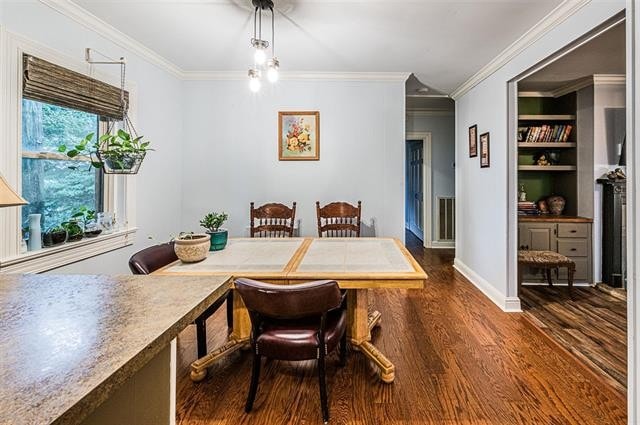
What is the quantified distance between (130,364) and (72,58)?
8.58 ft

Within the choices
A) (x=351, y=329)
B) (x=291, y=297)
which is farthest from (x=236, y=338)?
(x=291, y=297)

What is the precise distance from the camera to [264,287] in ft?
5.07

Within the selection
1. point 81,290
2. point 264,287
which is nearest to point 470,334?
point 264,287

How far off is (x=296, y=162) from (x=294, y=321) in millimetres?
2459

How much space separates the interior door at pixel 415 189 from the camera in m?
6.74

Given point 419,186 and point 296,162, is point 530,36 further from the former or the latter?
point 419,186

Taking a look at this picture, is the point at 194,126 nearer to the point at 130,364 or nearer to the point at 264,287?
the point at 264,287

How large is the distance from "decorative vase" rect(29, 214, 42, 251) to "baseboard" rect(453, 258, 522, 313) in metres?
3.69

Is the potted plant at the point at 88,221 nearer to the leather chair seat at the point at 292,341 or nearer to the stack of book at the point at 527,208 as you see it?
the leather chair seat at the point at 292,341

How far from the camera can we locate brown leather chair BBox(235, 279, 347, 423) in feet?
5.06

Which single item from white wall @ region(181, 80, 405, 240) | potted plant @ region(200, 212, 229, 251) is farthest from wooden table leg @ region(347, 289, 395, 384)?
white wall @ region(181, 80, 405, 240)

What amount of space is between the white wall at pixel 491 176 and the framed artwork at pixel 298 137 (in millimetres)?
1841

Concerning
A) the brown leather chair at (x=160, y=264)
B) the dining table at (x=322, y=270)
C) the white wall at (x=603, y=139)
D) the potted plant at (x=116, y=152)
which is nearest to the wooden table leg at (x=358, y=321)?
the dining table at (x=322, y=270)

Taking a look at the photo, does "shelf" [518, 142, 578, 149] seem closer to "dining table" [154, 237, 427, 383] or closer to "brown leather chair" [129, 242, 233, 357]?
"dining table" [154, 237, 427, 383]
